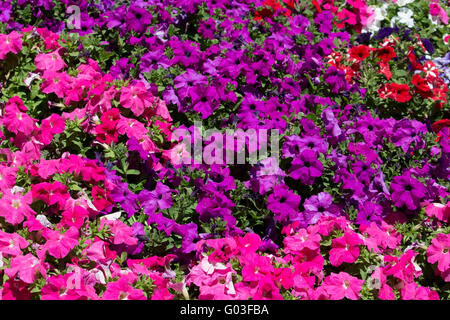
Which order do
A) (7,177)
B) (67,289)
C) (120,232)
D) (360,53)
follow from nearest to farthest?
(67,289) < (120,232) < (7,177) < (360,53)

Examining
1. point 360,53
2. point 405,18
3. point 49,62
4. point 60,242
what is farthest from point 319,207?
point 405,18

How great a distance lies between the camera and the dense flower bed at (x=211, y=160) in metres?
3.06

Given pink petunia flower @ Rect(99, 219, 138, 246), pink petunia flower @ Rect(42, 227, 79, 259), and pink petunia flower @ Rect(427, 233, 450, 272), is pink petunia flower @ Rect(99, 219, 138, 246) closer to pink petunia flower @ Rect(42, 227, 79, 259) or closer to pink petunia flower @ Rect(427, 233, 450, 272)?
pink petunia flower @ Rect(42, 227, 79, 259)

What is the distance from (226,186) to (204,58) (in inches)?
46.7

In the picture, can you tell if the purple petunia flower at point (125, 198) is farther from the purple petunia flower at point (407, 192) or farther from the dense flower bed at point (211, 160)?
the purple petunia flower at point (407, 192)

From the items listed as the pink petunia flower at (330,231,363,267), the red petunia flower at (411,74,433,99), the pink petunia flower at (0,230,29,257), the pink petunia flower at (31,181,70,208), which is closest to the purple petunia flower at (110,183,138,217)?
the pink petunia flower at (31,181,70,208)

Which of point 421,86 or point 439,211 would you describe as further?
point 421,86

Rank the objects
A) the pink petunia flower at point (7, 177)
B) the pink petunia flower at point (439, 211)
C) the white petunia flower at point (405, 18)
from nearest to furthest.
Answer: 1. the pink petunia flower at point (7, 177)
2. the pink petunia flower at point (439, 211)
3. the white petunia flower at point (405, 18)

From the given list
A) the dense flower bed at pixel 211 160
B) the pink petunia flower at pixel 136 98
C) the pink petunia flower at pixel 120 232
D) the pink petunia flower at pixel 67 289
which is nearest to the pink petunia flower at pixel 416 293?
the dense flower bed at pixel 211 160

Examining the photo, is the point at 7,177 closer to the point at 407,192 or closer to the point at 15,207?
the point at 15,207

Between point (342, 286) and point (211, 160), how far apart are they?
3.44 feet

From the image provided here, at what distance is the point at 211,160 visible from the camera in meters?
3.61

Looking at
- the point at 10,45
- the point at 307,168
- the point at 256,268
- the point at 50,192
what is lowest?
the point at 256,268

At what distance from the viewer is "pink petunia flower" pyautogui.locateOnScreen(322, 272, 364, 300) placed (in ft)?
9.90
